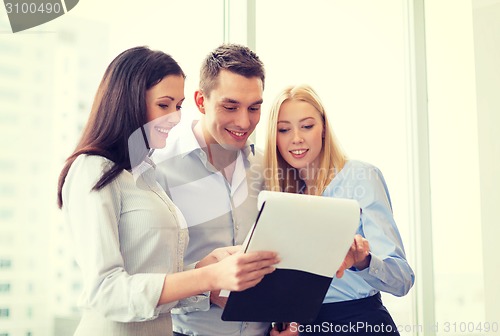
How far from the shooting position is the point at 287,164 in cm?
177

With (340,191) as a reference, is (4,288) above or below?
below

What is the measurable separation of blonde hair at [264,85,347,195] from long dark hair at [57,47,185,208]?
0.41 metres

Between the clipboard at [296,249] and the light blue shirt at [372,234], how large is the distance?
291mm

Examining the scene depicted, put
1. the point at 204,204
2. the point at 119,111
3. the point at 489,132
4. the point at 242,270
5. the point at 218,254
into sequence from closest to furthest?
the point at 242,270 → the point at 119,111 → the point at 218,254 → the point at 204,204 → the point at 489,132

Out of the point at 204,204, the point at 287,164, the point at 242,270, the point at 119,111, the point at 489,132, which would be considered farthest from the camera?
the point at 489,132

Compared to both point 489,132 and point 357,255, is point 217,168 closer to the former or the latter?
point 357,255

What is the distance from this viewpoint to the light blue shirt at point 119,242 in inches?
46.5

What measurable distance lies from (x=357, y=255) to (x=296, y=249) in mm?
278

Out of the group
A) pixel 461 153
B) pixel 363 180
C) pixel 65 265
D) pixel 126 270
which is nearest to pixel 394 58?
pixel 461 153

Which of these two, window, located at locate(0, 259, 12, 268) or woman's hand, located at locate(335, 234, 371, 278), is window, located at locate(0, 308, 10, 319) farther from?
woman's hand, located at locate(335, 234, 371, 278)

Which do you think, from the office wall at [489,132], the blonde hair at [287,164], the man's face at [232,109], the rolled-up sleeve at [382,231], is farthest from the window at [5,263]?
the office wall at [489,132]

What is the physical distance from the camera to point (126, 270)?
4.21 ft

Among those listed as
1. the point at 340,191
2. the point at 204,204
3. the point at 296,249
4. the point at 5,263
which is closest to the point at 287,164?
the point at 340,191

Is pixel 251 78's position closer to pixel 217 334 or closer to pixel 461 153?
pixel 217 334
